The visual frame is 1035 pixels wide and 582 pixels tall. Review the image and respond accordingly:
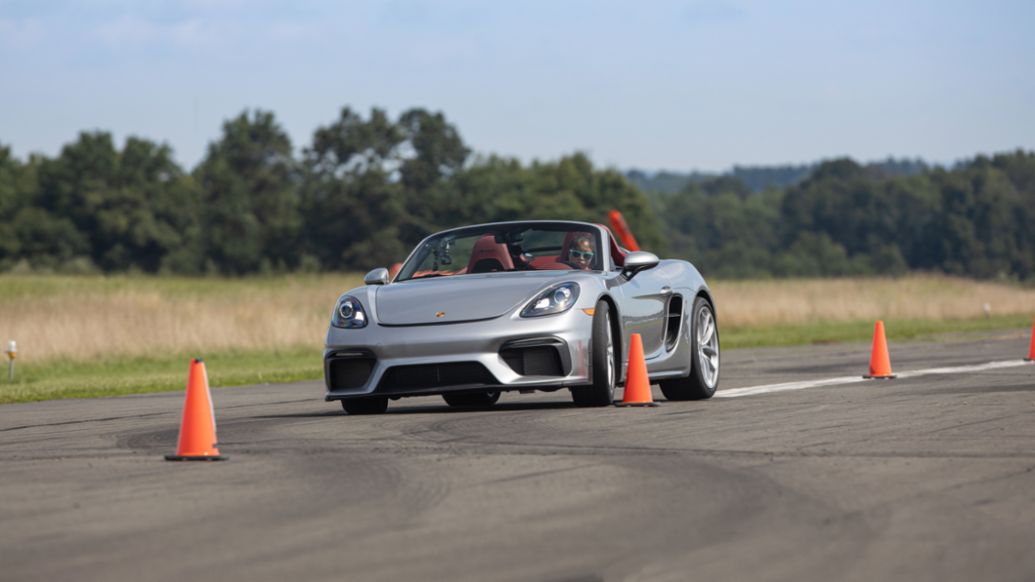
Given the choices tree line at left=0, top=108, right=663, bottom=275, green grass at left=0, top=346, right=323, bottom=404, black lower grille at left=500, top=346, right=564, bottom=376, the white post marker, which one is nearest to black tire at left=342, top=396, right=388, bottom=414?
black lower grille at left=500, top=346, right=564, bottom=376

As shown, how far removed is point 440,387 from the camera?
11.4 m

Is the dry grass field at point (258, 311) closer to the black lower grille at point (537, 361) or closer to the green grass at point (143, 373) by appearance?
the green grass at point (143, 373)

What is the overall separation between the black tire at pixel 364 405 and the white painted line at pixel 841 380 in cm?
331

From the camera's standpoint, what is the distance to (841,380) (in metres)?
16.2

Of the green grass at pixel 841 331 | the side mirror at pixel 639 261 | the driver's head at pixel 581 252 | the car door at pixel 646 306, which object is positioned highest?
the driver's head at pixel 581 252

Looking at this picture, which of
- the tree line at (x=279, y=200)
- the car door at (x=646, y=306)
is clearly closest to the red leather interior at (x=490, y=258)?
the car door at (x=646, y=306)

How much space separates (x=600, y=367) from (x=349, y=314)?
191 cm

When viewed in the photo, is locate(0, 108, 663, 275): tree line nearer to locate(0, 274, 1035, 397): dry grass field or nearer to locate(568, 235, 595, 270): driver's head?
locate(0, 274, 1035, 397): dry grass field

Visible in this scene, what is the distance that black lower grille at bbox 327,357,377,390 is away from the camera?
1161cm

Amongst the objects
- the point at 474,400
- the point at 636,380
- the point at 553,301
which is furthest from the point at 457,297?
the point at 474,400

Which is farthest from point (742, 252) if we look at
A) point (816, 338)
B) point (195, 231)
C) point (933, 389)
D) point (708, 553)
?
point (708, 553)

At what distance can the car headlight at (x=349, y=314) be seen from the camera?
38.7 feet

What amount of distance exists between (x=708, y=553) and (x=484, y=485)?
199 centimetres

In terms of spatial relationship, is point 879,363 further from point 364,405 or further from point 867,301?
point 867,301
